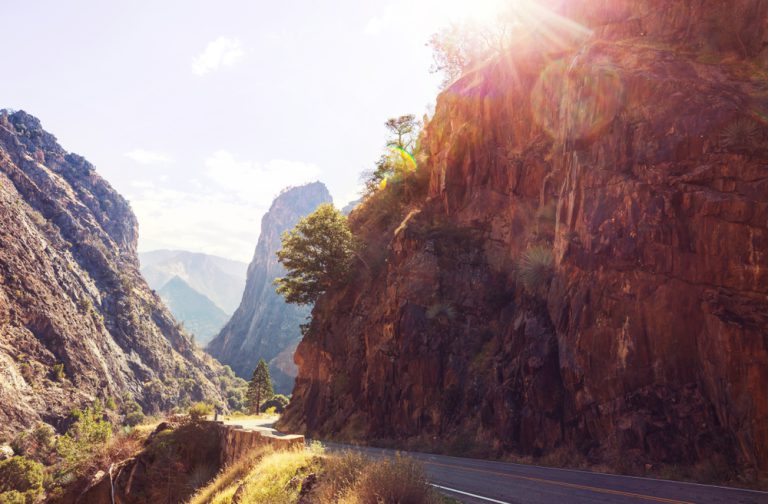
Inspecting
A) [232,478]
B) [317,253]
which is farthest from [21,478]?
[232,478]

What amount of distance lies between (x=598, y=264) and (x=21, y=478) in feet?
299

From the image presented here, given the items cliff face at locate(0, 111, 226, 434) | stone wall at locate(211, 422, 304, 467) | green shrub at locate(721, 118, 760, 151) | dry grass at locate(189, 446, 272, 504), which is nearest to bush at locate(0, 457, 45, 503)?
cliff face at locate(0, 111, 226, 434)

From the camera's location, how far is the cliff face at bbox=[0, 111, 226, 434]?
11900 centimetres

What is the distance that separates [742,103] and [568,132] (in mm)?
6644

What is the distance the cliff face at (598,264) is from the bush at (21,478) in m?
65.4

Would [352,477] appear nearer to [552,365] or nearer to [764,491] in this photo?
[764,491]

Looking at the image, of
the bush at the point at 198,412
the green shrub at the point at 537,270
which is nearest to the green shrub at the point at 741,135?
the green shrub at the point at 537,270

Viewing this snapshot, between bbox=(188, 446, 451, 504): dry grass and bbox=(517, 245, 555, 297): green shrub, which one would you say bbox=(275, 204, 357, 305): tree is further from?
bbox=(188, 446, 451, 504): dry grass

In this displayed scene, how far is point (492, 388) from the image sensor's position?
2062cm

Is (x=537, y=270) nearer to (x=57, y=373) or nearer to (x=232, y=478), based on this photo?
(x=232, y=478)

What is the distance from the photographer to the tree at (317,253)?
3519 cm

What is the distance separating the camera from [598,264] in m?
17.7

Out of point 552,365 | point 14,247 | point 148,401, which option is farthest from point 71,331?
point 552,365

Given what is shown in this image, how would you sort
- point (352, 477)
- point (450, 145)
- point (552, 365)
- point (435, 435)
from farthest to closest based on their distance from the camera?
point (450, 145)
point (435, 435)
point (552, 365)
point (352, 477)
